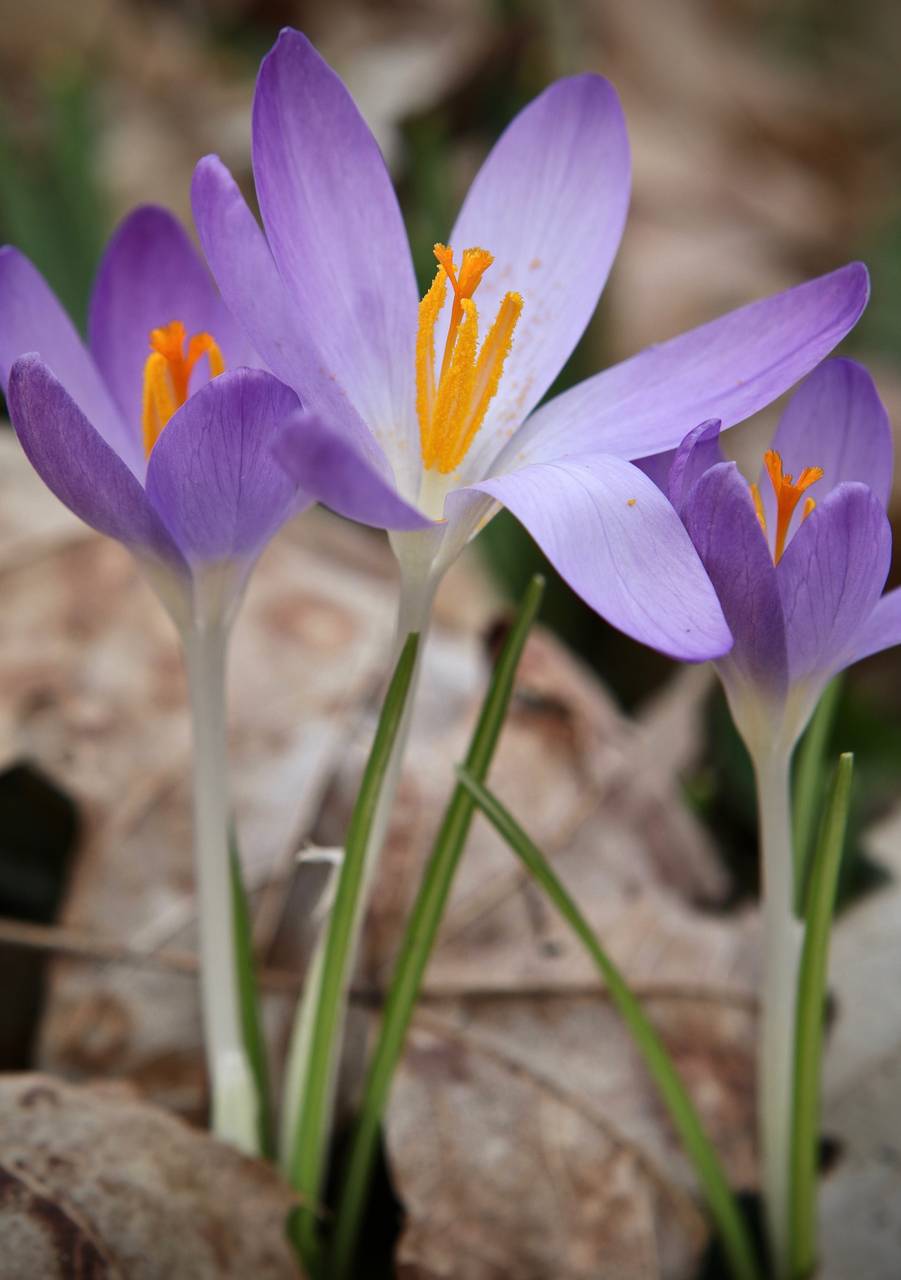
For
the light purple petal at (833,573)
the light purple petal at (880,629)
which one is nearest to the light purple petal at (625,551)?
the light purple petal at (833,573)

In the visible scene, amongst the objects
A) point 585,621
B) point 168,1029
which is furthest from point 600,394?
point 585,621

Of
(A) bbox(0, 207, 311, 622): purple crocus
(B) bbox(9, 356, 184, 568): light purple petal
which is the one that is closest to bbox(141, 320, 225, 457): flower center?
(A) bbox(0, 207, 311, 622): purple crocus

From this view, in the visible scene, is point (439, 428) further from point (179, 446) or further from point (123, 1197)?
point (123, 1197)

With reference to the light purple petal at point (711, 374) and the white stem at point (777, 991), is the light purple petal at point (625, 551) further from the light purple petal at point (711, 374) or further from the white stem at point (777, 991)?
the white stem at point (777, 991)

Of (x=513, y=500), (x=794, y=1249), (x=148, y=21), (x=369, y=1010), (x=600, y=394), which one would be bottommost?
(x=794, y=1249)

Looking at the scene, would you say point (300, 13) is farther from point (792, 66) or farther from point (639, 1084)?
point (639, 1084)

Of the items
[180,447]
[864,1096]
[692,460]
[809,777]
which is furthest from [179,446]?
[864,1096]
